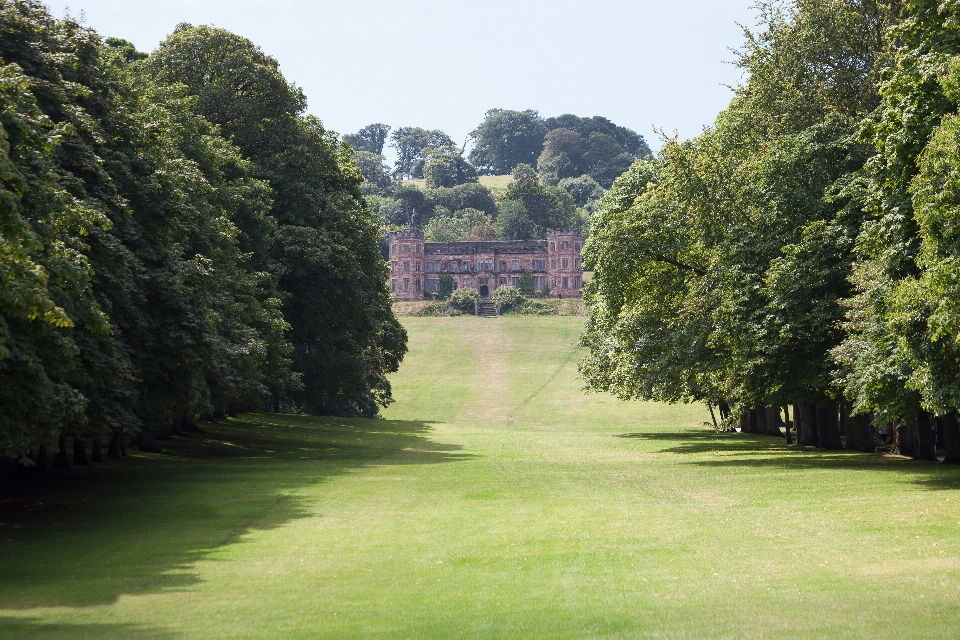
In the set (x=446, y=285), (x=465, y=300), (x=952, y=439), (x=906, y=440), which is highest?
(x=446, y=285)

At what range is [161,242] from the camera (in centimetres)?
2869

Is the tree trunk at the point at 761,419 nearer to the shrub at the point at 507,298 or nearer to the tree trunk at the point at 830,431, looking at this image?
the tree trunk at the point at 830,431

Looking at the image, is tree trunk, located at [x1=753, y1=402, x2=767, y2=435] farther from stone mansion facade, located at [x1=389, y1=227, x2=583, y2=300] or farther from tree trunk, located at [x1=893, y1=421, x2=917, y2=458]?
stone mansion facade, located at [x1=389, y1=227, x2=583, y2=300]

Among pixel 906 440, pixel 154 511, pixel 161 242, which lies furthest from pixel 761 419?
pixel 154 511

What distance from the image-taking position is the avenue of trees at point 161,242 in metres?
19.2

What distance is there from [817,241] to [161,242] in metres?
18.0

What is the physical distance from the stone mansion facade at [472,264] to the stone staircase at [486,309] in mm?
10880

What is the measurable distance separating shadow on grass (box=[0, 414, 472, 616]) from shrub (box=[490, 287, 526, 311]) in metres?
105

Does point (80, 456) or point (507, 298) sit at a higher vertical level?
point (507, 298)

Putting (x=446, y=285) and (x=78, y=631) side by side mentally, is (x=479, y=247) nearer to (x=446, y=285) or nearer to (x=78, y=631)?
(x=446, y=285)

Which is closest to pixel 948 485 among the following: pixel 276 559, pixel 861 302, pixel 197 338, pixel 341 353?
pixel 861 302

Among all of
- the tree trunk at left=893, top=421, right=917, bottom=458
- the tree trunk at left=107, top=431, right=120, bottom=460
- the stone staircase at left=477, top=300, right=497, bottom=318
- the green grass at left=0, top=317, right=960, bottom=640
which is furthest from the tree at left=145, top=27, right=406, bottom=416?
the stone staircase at left=477, top=300, right=497, bottom=318

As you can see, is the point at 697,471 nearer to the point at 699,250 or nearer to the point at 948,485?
the point at 948,485

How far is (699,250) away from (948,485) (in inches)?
633
